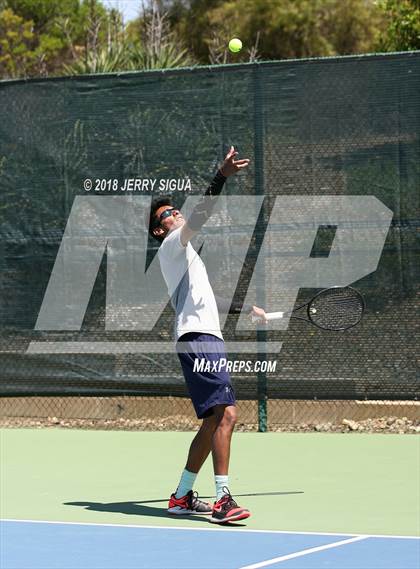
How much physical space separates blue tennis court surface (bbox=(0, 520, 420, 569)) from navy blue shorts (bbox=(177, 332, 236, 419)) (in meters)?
0.66

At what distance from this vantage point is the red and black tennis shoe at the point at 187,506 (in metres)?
6.55

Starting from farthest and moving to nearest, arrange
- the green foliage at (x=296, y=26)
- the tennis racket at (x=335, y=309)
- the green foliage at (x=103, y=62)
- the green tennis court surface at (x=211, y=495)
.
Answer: the green foliage at (x=296, y=26) < the green foliage at (x=103, y=62) < the tennis racket at (x=335, y=309) < the green tennis court surface at (x=211, y=495)

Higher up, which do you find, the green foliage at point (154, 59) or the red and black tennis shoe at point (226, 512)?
the green foliage at point (154, 59)

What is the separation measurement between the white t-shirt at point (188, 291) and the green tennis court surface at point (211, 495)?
3.26 feet

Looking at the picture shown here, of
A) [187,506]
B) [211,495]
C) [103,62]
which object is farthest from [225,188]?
[103,62]

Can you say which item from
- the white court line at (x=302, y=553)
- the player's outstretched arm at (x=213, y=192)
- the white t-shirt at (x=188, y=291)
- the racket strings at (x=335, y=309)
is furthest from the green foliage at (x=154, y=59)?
the white court line at (x=302, y=553)

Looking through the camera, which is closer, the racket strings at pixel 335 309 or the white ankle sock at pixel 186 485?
the white ankle sock at pixel 186 485

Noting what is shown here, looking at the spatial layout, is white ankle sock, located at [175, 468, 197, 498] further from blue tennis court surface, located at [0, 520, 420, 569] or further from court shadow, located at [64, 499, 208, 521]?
blue tennis court surface, located at [0, 520, 420, 569]

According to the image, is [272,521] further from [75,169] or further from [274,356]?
[75,169]

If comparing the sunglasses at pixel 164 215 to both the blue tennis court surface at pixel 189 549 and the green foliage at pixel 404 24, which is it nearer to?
the blue tennis court surface at pixel 189 549

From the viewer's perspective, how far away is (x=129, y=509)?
6.76 meters

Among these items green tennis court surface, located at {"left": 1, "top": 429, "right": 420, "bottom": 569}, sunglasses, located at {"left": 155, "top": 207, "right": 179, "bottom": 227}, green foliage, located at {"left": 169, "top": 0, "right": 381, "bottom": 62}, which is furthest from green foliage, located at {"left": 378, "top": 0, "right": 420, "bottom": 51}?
green foliage, located at {"left": 169, "top": 0, "right": 381, "bottom": 62}

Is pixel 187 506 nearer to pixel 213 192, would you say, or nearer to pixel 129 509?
pixel 129 509

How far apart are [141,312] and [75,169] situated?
1.26m
